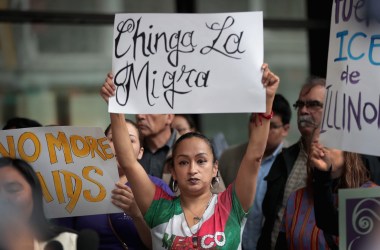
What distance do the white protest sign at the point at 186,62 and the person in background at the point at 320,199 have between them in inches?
18.2

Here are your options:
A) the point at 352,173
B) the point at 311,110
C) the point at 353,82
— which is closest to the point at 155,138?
the point at 311,110

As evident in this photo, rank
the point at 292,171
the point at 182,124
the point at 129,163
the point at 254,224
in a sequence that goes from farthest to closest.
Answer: the point at 182,124, the point at 254,224, the point at 292,171, the point at 129,163

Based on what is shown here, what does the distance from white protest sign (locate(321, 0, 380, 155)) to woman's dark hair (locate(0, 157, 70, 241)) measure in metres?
1.31

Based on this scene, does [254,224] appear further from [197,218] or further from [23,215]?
[23,215]

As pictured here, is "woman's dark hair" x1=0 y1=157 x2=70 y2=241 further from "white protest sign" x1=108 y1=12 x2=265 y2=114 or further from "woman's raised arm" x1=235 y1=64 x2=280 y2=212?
"woman's raised arm" x1=235 y1=64 x2=280 y2=212

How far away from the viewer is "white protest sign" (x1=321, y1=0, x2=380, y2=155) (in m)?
4.10

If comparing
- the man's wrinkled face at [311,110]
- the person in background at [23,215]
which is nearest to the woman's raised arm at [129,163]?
the person in background at [23,215]

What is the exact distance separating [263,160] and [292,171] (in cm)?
80

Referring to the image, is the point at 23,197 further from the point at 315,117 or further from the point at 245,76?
the point at 315,117

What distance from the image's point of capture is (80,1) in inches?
300

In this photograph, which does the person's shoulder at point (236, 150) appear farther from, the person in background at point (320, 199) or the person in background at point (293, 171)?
the person in background at point (320, 199)

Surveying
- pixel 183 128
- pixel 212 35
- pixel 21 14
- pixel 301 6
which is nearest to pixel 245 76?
pixel 212 35

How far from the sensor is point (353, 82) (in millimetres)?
4188

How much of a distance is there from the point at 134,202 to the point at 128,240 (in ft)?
0.90
